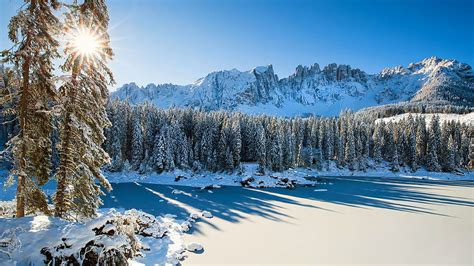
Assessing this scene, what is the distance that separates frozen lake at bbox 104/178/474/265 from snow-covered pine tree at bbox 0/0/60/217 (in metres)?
9.35

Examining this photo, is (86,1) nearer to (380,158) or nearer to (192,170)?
(192,170)

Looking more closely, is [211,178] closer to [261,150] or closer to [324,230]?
[261,150]

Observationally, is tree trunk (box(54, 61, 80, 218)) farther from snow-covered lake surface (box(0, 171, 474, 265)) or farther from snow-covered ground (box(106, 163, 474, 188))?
snow-covered ground (box(106, 163, 474, 188))

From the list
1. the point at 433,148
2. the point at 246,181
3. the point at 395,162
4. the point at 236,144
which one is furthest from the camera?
the point at 395,162

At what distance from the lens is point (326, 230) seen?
73.7ft

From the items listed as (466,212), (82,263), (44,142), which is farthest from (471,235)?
(44,142)

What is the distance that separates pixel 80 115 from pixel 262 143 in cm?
5711

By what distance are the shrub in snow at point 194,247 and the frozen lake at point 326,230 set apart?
0.48m

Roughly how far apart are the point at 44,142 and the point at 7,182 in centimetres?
187

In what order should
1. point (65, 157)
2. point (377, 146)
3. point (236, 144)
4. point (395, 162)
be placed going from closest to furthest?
point (65, 157) < point (236, 144) < point (395, 162) < point (377, 146)

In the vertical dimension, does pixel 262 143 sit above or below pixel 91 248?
above

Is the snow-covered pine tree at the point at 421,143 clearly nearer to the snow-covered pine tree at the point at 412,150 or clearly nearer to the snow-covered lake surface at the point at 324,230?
the snow-covered pine tree at the point at 412,150

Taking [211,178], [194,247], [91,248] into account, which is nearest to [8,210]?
[91,248]

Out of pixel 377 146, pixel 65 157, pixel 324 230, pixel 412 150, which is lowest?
pixel 324 230
